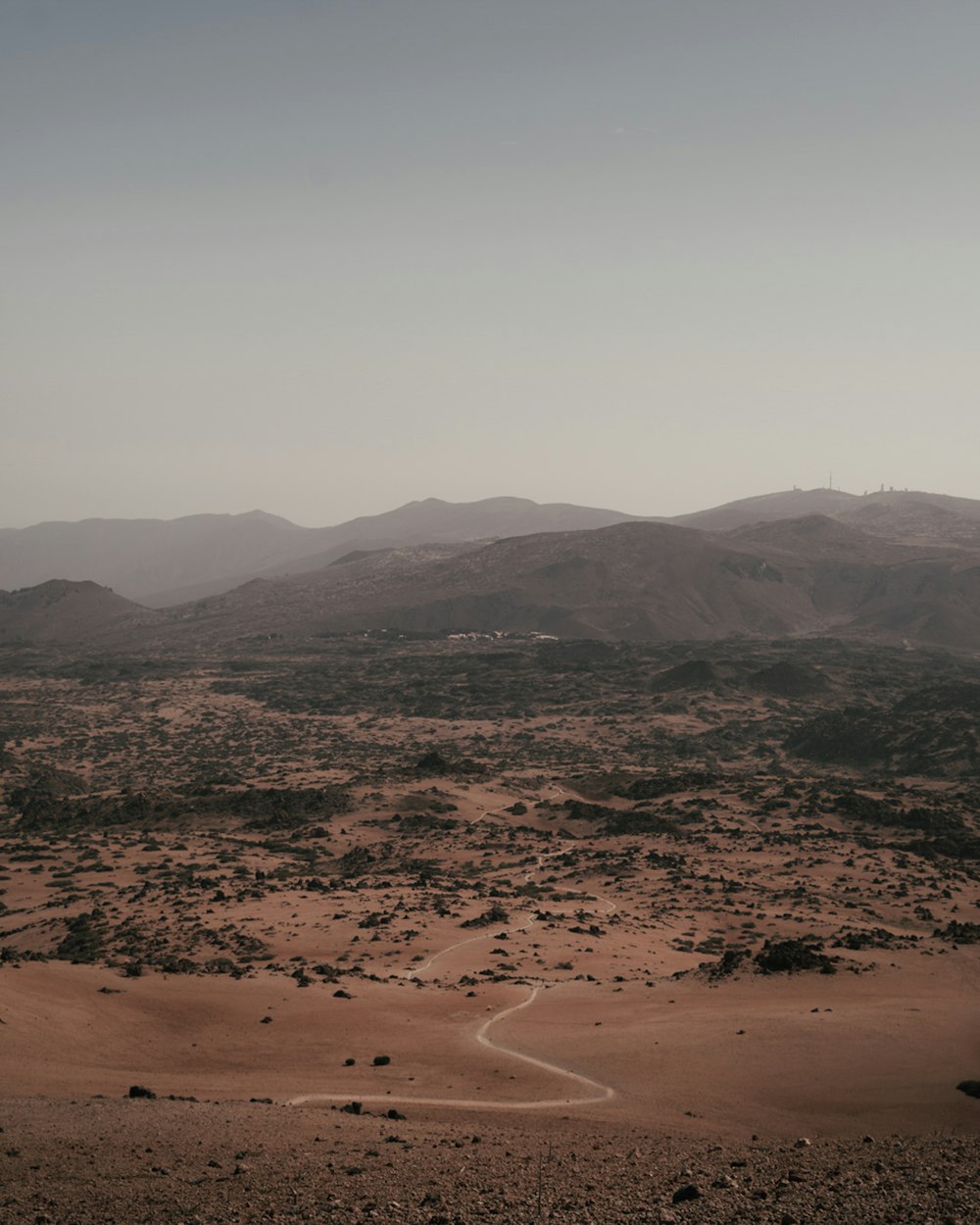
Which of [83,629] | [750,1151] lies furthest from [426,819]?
[83,629]

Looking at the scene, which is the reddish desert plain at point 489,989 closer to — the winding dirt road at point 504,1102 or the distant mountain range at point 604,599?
the winding dirt road at point 504,1102

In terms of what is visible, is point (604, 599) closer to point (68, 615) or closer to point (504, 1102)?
point (68, 615)

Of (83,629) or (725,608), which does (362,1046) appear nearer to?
(725,608)

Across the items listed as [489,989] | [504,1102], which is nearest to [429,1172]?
[504,1102]

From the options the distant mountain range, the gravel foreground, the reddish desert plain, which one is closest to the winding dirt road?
the reddish desert plain

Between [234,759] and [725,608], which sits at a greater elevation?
[725,608]

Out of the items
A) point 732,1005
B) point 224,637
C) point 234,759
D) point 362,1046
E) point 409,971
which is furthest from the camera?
A: point 224,637

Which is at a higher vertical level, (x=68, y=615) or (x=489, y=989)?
(x=68, y=615)
